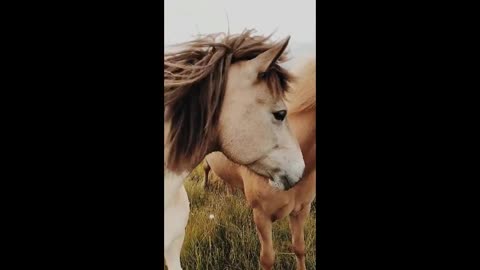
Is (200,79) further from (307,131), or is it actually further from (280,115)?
(307,131)

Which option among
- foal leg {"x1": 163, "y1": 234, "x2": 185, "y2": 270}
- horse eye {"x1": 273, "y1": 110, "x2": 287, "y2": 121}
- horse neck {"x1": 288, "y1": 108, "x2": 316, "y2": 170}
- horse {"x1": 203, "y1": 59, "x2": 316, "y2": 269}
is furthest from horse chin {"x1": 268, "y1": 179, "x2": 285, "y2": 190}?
foal leg {"x1": 163, "y1": 234, "x2": 185, "y2": 270}

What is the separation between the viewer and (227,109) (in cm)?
269

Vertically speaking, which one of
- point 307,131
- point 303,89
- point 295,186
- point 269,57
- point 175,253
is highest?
point 269,57

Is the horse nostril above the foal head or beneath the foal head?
beneath

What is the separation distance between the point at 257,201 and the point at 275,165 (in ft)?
0.50

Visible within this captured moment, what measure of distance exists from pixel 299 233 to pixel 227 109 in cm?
53

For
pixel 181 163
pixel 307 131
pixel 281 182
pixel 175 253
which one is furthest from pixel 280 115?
pixel 175 253

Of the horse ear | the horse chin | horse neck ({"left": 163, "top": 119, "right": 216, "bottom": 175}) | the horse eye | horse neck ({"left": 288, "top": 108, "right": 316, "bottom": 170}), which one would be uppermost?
the horse ear

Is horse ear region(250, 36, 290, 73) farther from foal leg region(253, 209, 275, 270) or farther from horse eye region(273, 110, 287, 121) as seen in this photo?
foal leg region(253, 209, 275, 270)

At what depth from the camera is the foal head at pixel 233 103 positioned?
2.68m

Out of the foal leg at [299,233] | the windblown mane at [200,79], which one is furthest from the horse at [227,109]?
the foal leg at [299,233]

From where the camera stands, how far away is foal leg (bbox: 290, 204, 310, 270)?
2.75m

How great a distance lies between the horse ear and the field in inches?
17.0
